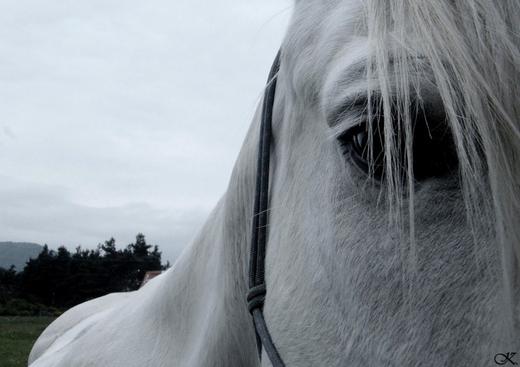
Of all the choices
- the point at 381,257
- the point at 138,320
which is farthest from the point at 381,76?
the point at 138,320

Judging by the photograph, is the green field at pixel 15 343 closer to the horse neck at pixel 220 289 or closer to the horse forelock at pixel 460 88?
the horse neck at pixel 220 289

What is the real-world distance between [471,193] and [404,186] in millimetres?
136

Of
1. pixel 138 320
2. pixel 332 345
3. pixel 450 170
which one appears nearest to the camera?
pixel 450 170

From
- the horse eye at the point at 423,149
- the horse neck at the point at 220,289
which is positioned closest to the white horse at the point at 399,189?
the horse eye at the point at 423,149

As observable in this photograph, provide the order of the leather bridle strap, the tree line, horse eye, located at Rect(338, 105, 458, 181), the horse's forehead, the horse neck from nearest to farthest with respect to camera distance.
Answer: horse eye, located at Rect(338, 105, 458, 181)
the horse's forehead
the leather bridle strap
the horse neck
the tree line

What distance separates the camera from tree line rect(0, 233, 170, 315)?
29.1 meters

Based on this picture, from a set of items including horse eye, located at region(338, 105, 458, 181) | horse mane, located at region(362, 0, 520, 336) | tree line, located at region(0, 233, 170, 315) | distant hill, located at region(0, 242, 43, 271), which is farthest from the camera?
distant hill, located at region(0, 242, 43, 271)

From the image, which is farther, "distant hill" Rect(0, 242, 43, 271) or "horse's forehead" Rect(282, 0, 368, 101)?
"distant hill" Rect(0, 242, 43, 271)

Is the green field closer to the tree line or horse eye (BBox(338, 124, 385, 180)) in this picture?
the tree line

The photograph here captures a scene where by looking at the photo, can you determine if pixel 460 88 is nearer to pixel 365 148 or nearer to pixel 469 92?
pixel 469 92

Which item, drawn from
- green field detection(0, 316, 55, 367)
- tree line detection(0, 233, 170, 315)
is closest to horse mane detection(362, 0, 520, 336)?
green field detection(0, 316, 55, 367)

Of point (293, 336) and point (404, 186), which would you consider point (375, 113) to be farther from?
point (293, 336)

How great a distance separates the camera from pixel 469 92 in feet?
3.25

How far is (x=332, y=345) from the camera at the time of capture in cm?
120
